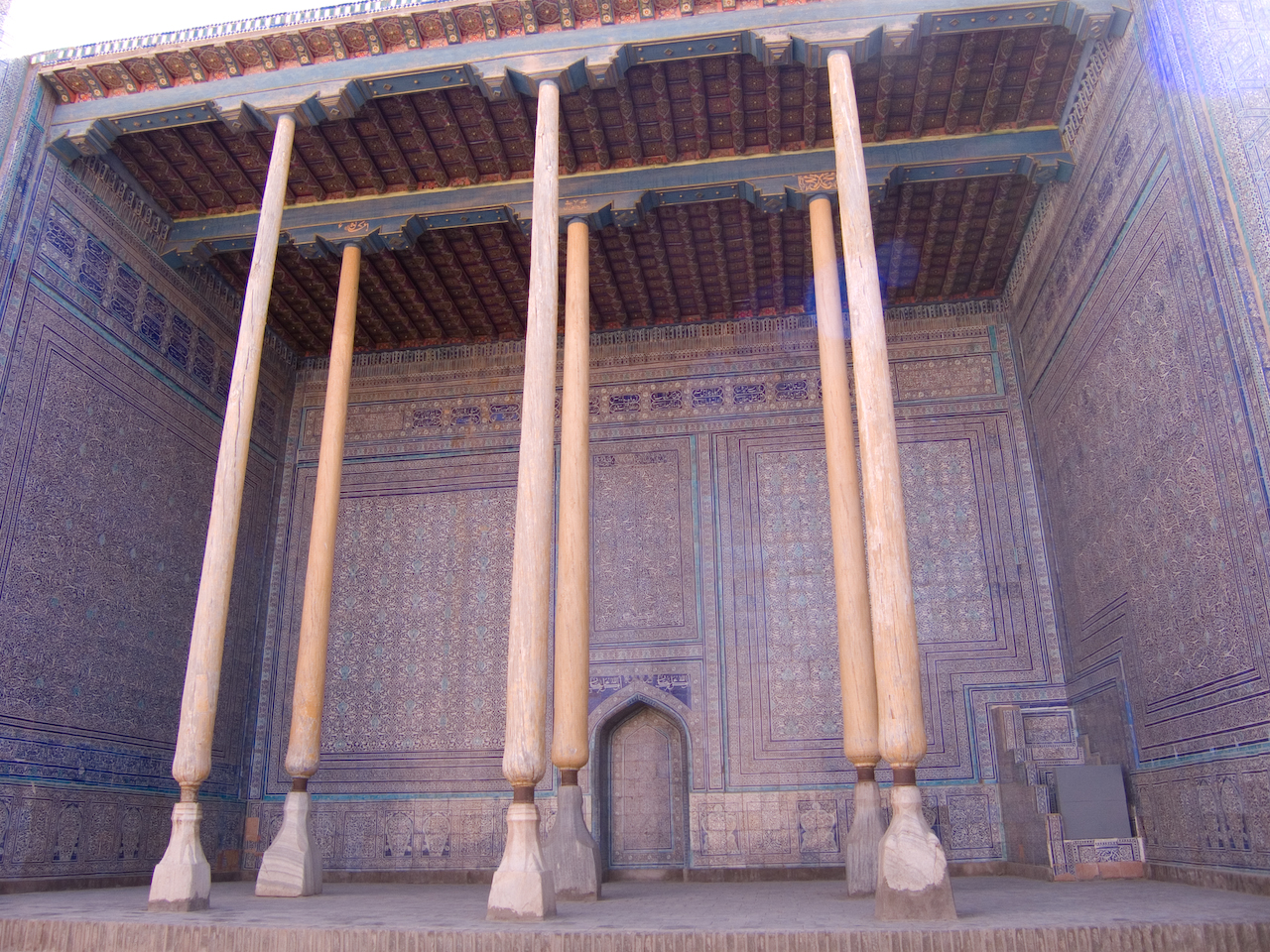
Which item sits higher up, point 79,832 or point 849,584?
point 849,584

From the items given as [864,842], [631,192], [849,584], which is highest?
[631,192]

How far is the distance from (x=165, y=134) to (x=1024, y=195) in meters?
6.80

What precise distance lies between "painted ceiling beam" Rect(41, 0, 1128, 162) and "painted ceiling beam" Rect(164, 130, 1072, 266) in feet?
3.34

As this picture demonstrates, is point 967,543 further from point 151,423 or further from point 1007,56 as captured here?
point 151,423

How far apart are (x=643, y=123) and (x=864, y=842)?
17.4 ft

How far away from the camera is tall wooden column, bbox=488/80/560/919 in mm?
4844

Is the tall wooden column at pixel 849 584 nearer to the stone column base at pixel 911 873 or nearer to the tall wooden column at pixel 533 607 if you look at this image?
the stone column base at pixel 911 873

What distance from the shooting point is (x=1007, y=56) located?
716 cm

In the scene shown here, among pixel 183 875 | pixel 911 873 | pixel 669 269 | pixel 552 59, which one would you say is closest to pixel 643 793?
pixel 183 875

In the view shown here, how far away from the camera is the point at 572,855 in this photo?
19.9 ft

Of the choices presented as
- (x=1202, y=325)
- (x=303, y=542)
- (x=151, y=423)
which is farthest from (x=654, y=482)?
(x=1202, y=325)

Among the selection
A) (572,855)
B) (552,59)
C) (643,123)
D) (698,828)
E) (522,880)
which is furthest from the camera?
(698,828)

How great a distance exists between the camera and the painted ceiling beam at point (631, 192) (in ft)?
25.4

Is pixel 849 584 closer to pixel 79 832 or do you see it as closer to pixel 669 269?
pixel 669 269
